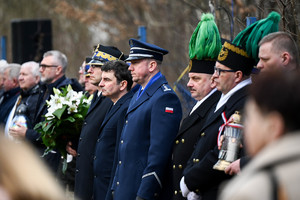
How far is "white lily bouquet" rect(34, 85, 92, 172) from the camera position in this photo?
7.71 meters

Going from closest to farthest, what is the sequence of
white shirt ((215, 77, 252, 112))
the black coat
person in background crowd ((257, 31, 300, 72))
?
person in background crowd ((257, 31, 300, 72)) → white shirt ((215, 77, 252, 112)) → the black coat

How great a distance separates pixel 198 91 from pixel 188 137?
0.43m

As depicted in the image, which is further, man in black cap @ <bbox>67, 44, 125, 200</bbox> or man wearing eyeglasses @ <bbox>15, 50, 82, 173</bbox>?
man wearing eyeglasses @ <bbox>15, 50, 82, 173</bbox>

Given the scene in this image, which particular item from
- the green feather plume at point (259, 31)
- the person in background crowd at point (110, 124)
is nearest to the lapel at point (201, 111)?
the green feather plume at point (259, 31)

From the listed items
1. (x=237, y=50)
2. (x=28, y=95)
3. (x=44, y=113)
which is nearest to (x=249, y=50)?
(x=237, y=50)

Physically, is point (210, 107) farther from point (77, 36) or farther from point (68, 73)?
point (77, 36)

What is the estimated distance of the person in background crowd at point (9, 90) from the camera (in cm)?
1041

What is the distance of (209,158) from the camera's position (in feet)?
16.1

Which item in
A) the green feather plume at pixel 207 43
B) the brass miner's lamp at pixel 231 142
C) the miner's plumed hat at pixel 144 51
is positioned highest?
the green feather plume at pixel 207 43

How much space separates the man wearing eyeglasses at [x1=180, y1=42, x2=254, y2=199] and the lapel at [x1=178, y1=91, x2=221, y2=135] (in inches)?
5.8

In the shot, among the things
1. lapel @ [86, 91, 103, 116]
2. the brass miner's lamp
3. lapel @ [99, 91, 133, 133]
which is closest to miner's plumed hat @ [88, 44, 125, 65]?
lapel @ [86, 91, 103, 116]

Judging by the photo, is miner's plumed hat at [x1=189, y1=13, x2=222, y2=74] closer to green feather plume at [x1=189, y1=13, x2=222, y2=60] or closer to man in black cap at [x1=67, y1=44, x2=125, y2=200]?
green feather plume at [x1=189, y1=13, x2=222, y2=60]

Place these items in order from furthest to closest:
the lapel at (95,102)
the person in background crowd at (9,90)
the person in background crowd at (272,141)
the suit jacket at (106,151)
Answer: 1. the person in background crowd at (9,90)
2. the lapel at (95,102)
3. the suit jacket at (106,151)
4. the person in background crowd at (272,141)

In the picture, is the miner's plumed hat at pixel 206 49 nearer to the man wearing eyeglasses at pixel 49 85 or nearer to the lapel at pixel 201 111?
the lapel at pixel 201 111
